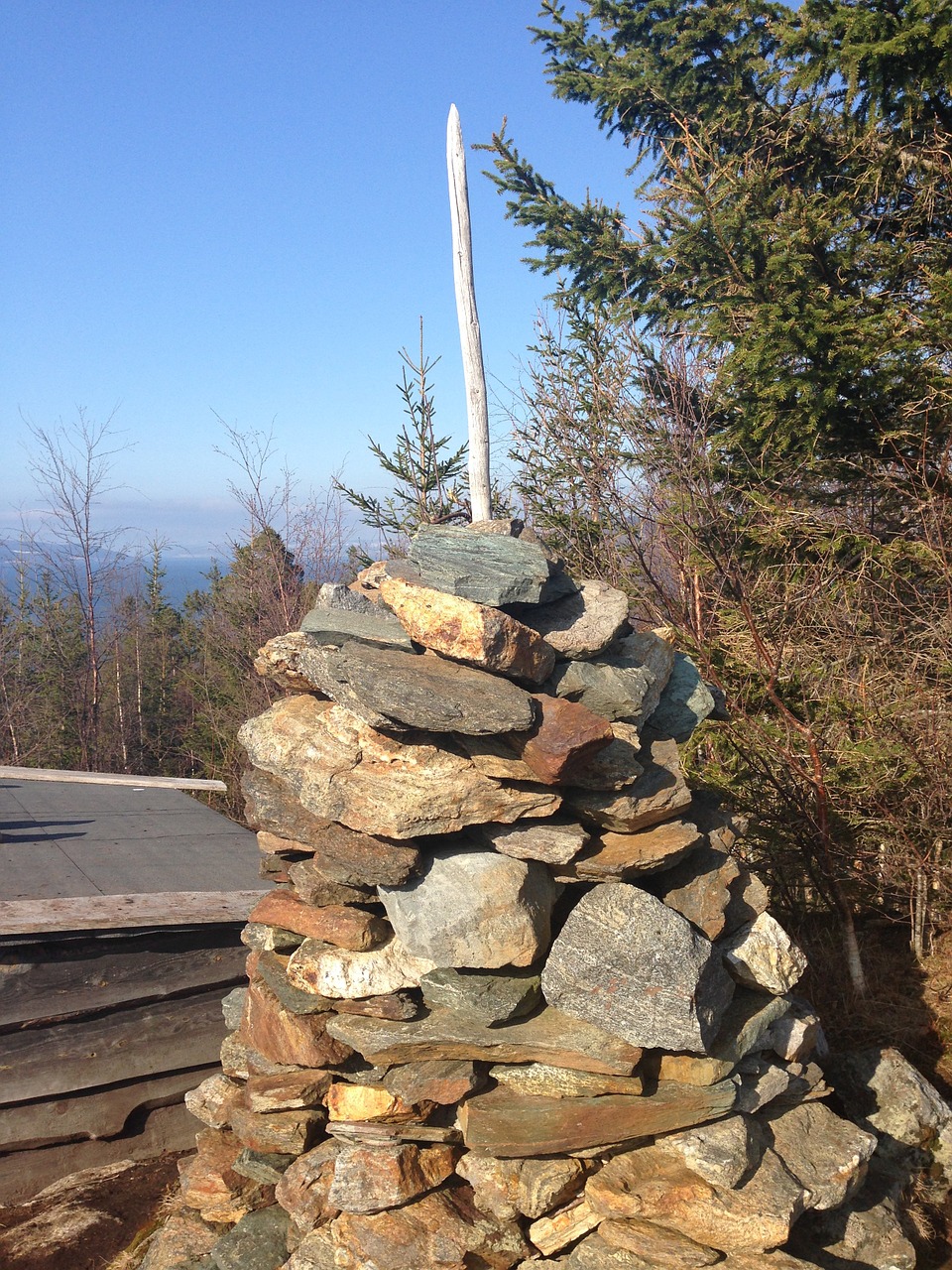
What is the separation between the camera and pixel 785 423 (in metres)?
6.78

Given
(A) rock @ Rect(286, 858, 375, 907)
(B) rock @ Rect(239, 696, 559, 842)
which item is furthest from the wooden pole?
(A) rock @ Rect(286, 858, 375, 907)

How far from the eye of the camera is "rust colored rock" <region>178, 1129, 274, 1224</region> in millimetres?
4039

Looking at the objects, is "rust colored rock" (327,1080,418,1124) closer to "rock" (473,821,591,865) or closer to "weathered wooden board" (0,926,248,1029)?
"rock" (473,821,591,865)

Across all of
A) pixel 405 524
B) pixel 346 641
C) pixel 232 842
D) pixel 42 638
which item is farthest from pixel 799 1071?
pixel 42 638

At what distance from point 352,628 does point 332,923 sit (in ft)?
4.20

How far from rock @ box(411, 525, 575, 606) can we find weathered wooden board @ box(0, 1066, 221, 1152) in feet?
11.0

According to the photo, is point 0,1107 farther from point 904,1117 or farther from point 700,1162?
point 904,1117

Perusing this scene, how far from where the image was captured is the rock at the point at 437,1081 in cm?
364

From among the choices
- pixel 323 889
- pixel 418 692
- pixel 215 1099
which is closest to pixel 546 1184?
pixel 323 889

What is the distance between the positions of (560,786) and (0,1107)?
344cm

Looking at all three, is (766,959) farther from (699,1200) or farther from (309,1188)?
(309,1188)

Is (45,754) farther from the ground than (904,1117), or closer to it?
farther from the ground

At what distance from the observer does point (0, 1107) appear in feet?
15.1

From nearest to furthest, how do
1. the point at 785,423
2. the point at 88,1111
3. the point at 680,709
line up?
the point at 680,709 → the point at 88,1111 → the point at 785,423
